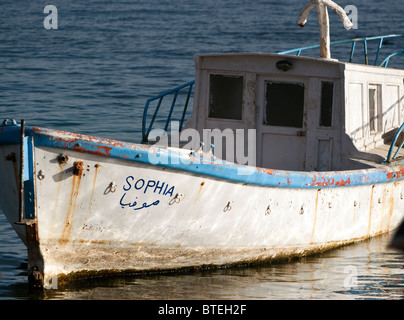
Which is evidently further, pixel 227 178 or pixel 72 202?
pixel 227 178

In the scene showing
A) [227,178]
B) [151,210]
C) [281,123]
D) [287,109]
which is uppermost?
[287,109]

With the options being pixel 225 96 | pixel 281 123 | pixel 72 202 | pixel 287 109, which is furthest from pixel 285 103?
pixel 72 202

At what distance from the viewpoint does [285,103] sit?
11414 millimetres

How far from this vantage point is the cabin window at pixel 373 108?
12.3 m

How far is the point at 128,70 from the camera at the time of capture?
2934 cm

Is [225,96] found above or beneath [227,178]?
above

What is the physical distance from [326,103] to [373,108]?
140cm

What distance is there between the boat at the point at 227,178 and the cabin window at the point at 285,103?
0.5 inches

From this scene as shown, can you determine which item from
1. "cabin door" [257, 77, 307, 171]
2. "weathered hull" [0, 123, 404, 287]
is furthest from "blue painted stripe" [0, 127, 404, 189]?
"cabin door" [257, 77, 307, 171]

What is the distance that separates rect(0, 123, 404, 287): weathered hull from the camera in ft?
27.4
